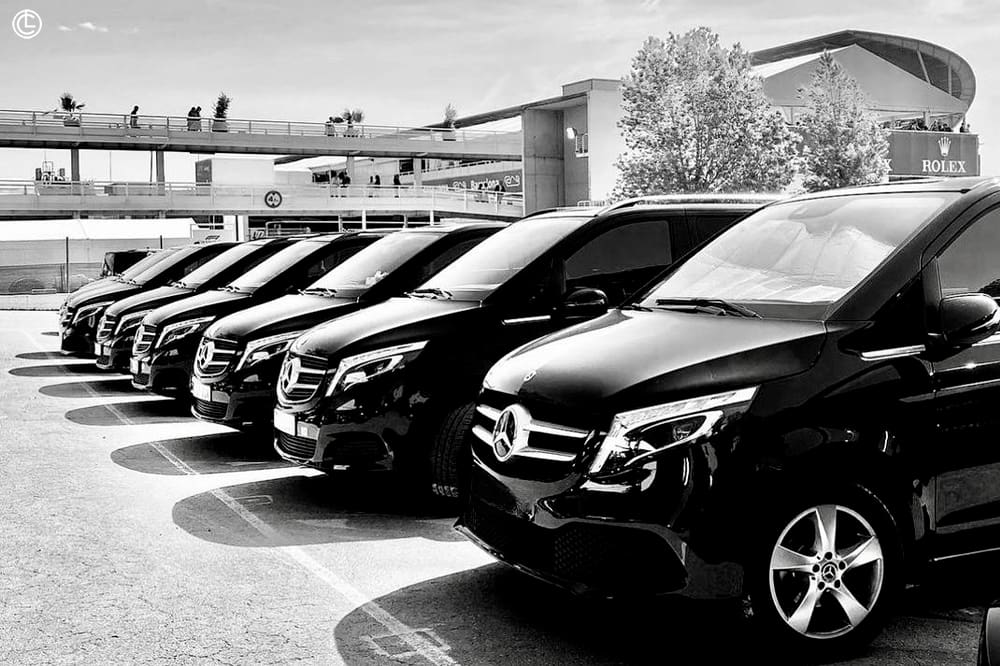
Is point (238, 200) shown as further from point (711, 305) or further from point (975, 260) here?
point (975, 260)

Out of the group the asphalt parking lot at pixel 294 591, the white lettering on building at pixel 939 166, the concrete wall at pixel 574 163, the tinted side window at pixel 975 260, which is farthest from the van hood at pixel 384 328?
the concrete wall at pixel 574 163

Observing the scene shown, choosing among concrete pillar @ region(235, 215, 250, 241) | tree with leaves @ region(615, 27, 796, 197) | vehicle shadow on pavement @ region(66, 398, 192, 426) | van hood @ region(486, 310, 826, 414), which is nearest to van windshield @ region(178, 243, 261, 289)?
vehicle shadow on pavement @ region(66, 398, 192, 426)

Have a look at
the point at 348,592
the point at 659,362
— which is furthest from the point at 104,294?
the point at 659,362

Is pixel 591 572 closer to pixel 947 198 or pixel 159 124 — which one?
pixel 947 198

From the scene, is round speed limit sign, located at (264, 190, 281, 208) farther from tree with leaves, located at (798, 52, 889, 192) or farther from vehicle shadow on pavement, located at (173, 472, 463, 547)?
vehicle shadow on pavement, located at (173, 472, 463, 547)

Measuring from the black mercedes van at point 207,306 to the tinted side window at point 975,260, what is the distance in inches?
281

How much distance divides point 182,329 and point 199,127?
60.5m

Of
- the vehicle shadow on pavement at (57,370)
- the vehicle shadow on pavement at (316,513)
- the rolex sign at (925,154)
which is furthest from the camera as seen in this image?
the rolex sign at (925,154)

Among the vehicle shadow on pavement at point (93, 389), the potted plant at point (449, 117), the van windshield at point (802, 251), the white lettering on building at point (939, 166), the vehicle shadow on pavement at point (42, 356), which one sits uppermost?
the potted plant at point (449, 117)

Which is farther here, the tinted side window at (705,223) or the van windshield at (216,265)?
the van windshield at (216,265)

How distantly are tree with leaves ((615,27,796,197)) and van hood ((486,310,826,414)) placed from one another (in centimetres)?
3601

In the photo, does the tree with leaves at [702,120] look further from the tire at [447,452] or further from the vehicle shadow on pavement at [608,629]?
the vehicle shadow on pavement at [608,629]

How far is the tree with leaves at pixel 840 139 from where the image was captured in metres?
45.5

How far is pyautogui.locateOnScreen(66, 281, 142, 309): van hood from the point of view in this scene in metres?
16.1
